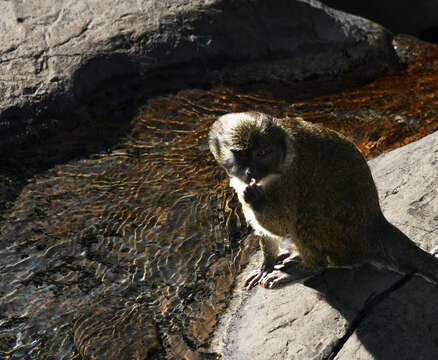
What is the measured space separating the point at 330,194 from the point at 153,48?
395 centimetres

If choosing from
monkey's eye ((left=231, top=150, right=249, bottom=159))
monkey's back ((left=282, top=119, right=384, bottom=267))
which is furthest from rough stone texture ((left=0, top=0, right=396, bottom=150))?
monkey's eye ((left=231, top=150, right=249, bottom=159))

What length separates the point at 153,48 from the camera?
7.19 m

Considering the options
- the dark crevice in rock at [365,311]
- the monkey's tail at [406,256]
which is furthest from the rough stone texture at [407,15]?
the dark crevice in rock at [365,311]

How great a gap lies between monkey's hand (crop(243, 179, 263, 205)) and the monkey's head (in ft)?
0.11

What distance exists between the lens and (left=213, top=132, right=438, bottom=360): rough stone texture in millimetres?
3764

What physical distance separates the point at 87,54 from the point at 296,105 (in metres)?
2.64

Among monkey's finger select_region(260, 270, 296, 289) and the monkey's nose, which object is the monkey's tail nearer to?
monkey's finger select_region(260, 270, 296, 289)

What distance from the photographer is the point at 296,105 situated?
7242 millimetres

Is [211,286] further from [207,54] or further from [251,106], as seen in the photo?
[207,54]

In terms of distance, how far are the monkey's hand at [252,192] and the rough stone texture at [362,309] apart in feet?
3.48

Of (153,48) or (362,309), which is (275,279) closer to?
(362,309)

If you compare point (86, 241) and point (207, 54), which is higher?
point (207, 54)

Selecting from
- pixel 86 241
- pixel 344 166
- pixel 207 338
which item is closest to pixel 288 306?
pixel 207 338

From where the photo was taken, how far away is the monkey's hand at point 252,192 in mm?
3711
